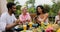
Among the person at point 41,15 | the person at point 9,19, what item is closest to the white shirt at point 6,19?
the person at point 9,19

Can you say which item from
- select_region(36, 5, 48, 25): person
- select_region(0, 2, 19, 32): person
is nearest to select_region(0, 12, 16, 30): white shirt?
select_region(0, 2, 19, 32): person

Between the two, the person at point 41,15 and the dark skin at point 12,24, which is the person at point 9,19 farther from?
the person at point 41,15

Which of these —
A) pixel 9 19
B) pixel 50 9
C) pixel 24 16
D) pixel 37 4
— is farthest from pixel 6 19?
pixel 50 9

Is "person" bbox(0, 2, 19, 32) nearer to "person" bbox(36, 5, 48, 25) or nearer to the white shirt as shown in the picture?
the white shirt

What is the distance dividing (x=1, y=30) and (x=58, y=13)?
67 centimetres

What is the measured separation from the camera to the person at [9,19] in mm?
1682

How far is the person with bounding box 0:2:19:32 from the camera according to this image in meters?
1.68

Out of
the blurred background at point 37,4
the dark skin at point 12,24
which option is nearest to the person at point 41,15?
Answer: the blurred background at point 37,4

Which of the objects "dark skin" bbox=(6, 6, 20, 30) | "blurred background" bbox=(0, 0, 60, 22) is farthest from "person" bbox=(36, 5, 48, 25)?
"dark skin" bbox=(6, 6, 20, 30)

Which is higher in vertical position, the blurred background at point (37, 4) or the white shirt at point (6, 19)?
the blurred background at point (37, 4)

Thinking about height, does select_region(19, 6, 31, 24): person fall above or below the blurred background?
below

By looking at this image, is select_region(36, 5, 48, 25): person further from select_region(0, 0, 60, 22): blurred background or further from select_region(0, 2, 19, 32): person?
select_region(0, 2, 19, 32): person

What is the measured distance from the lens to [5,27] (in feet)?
5.62

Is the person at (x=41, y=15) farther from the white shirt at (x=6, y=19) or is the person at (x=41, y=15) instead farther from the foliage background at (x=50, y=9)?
the white shirt at (x=6, y=19)
